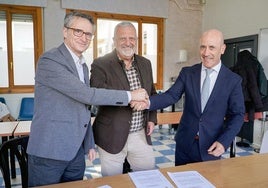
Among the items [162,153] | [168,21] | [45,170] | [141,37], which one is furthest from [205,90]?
[168,21]

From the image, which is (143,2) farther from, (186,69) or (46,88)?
(46,88)

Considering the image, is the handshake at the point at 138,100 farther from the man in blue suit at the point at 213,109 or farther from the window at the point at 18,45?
the window at the point at 18,45

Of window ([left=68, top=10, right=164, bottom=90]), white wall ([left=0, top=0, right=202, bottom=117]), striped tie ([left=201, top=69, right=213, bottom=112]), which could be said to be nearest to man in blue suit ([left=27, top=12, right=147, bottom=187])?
striped tie ([left=201, top=69, right=213, bottom=112])

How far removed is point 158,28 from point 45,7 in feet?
8.68

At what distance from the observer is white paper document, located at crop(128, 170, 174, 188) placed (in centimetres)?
127

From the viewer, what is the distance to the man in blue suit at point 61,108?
132cm

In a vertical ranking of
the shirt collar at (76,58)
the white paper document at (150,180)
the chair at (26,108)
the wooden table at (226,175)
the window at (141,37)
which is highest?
the window at (141,37)

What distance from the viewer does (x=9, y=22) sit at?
4902 mm

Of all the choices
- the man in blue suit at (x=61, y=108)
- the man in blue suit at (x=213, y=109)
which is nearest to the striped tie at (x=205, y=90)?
the man in blue suit at (x=213, y=109)

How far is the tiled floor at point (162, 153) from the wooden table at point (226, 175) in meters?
1.98

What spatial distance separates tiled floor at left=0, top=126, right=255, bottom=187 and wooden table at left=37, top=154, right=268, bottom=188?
6.50 ft

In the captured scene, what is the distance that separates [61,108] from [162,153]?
305 centimetres

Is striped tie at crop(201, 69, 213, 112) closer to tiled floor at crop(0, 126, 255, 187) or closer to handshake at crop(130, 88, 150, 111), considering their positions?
handshake at crop(130, 88, 150, 111)

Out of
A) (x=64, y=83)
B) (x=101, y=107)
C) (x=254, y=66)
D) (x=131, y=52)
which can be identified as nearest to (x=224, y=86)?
(x=131, y=52)
